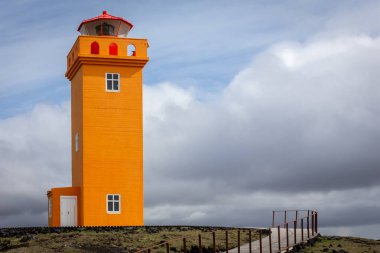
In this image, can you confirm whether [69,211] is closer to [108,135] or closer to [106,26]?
[108,135]

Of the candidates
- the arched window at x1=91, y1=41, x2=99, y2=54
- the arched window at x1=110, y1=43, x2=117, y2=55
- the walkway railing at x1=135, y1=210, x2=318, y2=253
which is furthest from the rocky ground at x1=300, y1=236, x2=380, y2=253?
the arched window at x1=91, y1=41, x2=99, y2=54

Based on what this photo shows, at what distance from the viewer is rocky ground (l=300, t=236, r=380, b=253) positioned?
107 feet

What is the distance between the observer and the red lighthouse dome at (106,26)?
42.5 meters

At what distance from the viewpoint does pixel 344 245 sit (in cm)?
3506

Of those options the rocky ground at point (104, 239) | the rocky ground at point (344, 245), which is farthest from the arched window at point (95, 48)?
the rocky ground at point (344, 245)

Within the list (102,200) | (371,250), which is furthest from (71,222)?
(371,250)

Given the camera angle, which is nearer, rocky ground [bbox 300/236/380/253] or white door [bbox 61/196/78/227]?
rocky ground [bbox 300/236/380/253]

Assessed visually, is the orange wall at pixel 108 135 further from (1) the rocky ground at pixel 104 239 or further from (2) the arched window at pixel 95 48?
(1) the rocky ground at pixel 104 239

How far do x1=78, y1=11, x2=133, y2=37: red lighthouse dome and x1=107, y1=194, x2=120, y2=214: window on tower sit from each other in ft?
31.2

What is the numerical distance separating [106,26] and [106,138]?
6.92 m

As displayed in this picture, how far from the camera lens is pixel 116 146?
132 feet

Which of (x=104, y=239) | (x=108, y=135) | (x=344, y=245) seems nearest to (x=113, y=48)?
(x=108, y=135)

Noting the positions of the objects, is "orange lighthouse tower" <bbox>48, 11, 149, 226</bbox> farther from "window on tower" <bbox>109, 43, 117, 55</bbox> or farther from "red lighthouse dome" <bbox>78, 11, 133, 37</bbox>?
"red lighthouse dome" <bbox>78, 11, 133, 37</bbox>

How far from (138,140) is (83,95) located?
3.90 m
